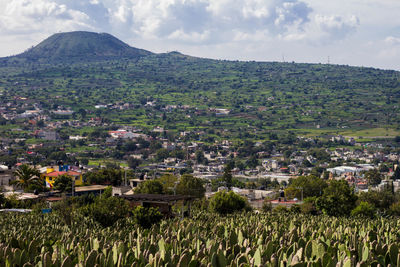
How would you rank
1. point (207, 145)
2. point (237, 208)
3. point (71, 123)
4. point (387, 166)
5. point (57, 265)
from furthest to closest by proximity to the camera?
point (71, 123), point (207, 145), point (387, 166), point (237, 208), point (57, 265)

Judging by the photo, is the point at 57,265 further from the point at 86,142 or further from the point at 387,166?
the point at 86,142

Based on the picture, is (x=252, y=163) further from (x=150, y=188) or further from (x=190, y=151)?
(x=150, y=188)

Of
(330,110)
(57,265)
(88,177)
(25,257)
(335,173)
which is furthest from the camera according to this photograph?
(330,110)

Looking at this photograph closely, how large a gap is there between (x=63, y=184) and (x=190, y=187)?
14634mm

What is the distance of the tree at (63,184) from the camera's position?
58.8m

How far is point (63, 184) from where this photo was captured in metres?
59.3

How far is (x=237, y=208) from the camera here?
4350 centimetres

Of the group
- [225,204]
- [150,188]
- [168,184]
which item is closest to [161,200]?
[225,204]

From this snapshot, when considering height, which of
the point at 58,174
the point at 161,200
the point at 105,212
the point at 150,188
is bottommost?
the point at 58,174

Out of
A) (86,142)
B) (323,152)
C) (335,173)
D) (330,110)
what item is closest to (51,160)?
(86,142)

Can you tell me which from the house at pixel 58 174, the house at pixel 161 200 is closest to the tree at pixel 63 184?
the house at pixel 58 174

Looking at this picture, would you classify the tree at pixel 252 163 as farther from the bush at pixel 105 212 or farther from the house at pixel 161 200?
the bush at pixel 105 212

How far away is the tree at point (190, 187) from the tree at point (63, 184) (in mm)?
12509

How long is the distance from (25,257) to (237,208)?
32909 mm
